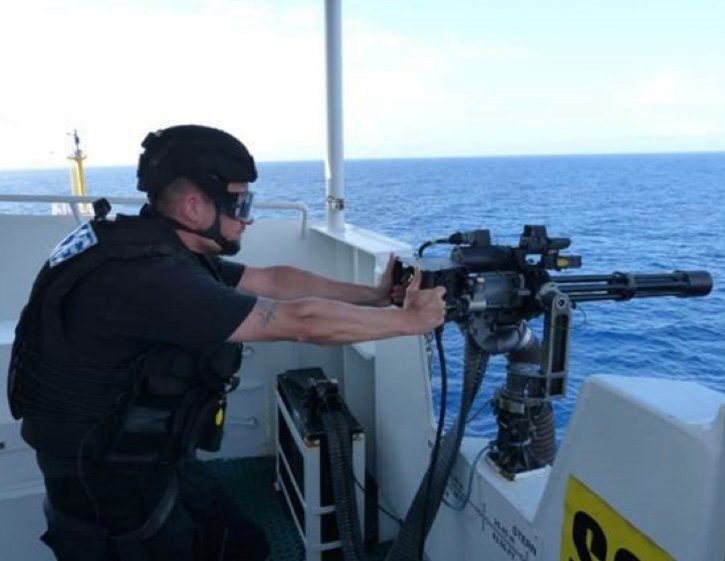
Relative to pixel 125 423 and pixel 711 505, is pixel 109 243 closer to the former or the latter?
pixel 125 423

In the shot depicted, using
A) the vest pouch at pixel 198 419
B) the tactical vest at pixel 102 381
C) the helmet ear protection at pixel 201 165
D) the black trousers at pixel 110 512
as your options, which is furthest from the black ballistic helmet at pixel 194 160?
the black trousers at pixel 110 512

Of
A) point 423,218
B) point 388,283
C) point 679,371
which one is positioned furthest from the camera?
point 423,218

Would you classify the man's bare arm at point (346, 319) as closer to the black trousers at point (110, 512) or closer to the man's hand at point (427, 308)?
the man's hand at point (427, 308)

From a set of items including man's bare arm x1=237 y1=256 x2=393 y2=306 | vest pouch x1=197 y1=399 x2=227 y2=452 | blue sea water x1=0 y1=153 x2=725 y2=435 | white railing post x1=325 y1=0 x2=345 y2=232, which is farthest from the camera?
blue sea water x1=0 y1=153 x2=725 y2=435

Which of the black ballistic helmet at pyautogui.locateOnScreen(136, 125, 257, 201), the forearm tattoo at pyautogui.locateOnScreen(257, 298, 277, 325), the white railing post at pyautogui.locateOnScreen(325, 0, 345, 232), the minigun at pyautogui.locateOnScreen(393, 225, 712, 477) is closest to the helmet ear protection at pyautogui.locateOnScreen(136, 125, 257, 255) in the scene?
the black ballistic helmet at pyautogui.locateOnScreen(136, 125, 257, 201)

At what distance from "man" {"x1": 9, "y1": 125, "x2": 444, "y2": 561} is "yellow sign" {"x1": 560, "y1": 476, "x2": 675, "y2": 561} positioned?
1.74 ft

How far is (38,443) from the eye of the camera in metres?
1.76

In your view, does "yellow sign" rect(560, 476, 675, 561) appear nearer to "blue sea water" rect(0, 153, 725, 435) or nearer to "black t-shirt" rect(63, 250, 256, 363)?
"blue sea water" rect(0, 153, 725, 435)

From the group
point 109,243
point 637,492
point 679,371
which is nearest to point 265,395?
point 109,243

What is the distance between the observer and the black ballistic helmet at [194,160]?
67.7 inches

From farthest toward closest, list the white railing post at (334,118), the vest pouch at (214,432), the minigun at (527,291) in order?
the white railing post at (334,118) → the vest pouch at (214,432) → the minigun at (527,291)

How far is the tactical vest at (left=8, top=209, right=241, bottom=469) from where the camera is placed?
165 centimetres

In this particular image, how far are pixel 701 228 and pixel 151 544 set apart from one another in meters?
22.4

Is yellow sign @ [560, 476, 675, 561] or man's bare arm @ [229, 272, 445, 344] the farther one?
man's bare arm @ [229, 272, 445, 344]
